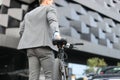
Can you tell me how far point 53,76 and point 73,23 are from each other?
36750mm

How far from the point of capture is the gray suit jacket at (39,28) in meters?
5.63

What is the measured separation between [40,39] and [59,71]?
→ 1.84ft

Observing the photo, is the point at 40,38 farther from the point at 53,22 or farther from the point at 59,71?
the point at 59,71

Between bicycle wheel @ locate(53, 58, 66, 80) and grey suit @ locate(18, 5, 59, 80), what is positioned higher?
grey suit @ locate(18, 5, 59, 80)

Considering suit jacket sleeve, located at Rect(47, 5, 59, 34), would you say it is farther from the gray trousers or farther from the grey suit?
the gray trousers

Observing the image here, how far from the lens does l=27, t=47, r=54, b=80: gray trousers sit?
5566 mm

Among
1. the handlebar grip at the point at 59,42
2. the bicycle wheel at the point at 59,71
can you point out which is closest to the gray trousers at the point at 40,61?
the bicycle wheel at the point at 59,71

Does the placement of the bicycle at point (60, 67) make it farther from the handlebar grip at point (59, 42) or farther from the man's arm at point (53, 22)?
the man's arm at point (53, 22)

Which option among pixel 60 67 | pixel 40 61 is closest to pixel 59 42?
pixel 60 67

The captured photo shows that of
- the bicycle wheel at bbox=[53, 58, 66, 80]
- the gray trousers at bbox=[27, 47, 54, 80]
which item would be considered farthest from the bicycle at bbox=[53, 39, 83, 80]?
the gray trousers at bbox=[27, 47, 54, 80]

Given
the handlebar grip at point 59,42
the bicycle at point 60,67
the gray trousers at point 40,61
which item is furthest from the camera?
the gray trousers at point 40,61

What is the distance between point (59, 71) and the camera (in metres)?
5.46

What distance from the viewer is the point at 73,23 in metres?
42.1

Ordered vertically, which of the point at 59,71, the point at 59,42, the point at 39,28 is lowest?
the point at 59,71
